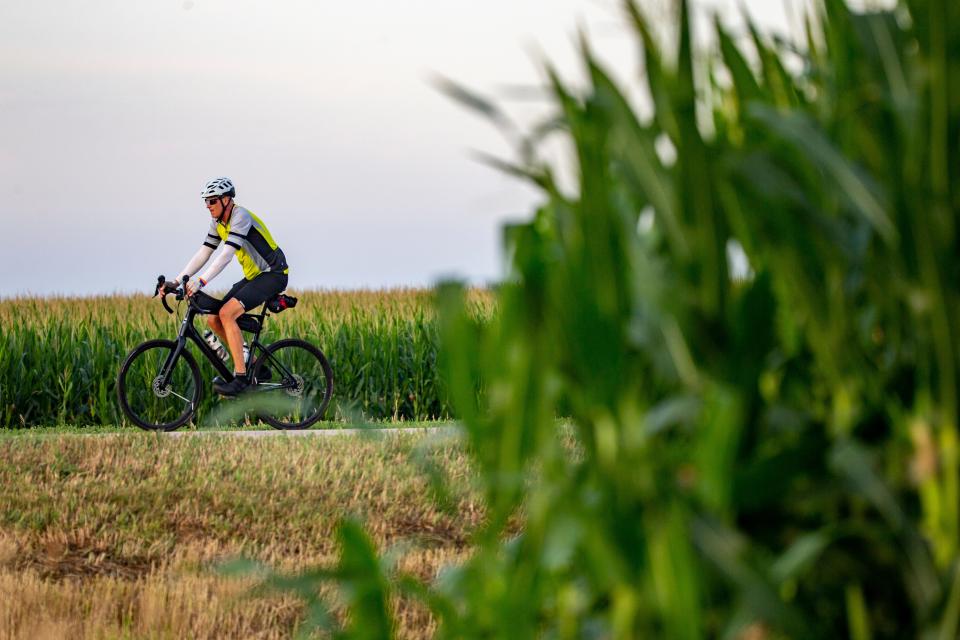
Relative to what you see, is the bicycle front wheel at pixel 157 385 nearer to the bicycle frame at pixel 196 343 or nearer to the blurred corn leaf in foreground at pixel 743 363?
the bicycle frame at pixel 196 343

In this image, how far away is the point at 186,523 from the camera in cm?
624

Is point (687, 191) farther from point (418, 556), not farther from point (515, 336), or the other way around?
point (418, 556)

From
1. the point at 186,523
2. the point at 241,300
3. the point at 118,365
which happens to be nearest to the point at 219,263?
the point at 241,300

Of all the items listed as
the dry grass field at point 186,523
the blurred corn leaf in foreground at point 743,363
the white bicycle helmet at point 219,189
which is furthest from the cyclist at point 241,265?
the blurred corn leaf in foreground at point 743,363

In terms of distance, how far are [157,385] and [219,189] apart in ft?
7.15

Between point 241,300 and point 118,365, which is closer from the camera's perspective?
point 241,300

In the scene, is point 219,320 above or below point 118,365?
above

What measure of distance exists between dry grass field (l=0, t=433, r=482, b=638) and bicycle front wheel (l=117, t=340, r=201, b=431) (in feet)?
7.03

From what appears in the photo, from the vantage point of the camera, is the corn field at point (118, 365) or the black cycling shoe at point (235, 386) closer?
the black cycling shoe at point (235, 386)

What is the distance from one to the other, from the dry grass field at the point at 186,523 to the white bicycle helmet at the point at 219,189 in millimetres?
3575

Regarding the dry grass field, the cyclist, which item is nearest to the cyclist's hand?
the cyclist

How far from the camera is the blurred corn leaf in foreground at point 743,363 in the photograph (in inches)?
39.8

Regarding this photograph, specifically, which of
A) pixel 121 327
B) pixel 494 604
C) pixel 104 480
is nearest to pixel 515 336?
pixel 494 604

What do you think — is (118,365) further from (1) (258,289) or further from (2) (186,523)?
(2) (186,523)
